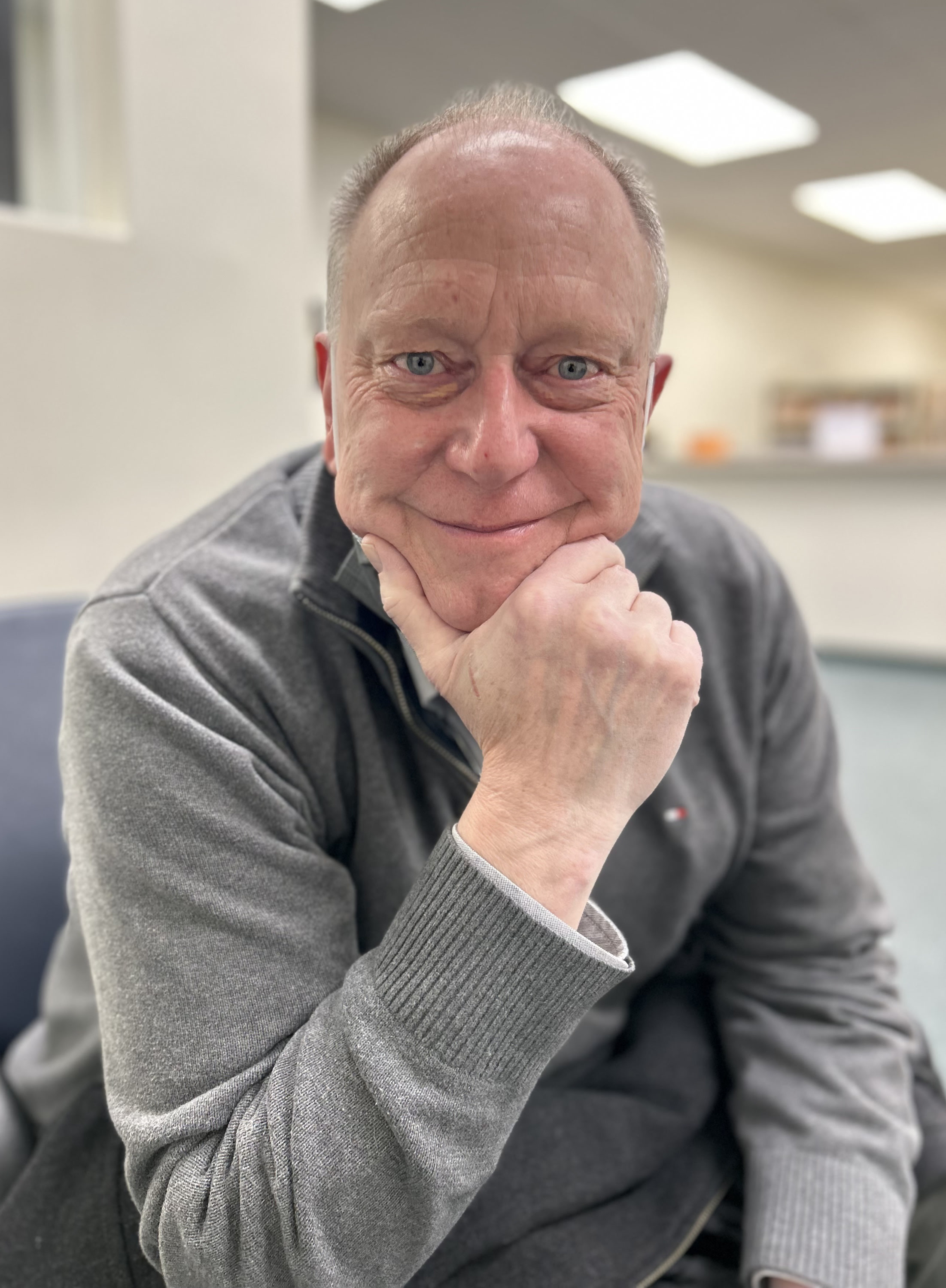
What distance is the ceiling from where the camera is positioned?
381 cm

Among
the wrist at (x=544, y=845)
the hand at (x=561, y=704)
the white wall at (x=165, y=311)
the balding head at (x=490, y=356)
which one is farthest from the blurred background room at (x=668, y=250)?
the wrist at (x=544, y=845)

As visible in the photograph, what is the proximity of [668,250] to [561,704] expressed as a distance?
0.30 metres

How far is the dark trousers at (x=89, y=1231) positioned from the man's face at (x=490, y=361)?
21.1 inches

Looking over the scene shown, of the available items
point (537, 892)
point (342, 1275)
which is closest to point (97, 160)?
→ point (537, 892)

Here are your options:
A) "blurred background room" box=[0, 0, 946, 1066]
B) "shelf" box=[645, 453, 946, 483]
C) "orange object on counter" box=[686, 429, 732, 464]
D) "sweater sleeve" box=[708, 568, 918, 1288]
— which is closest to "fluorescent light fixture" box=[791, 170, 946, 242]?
"blurred background room" box=[0, 0, 946, 1066]

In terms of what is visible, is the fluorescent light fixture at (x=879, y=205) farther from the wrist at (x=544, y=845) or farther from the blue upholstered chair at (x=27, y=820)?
the wrist at (x=544, y=845)

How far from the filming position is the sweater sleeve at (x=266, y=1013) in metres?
0.56

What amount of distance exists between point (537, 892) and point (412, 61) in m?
4.69

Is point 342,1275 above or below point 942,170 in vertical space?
below

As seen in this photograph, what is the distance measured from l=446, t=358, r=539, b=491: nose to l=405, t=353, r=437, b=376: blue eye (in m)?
0.03

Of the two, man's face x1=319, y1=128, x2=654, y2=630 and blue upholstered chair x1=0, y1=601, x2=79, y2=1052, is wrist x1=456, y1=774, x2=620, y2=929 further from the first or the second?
blue upholstered chair x1=0, y1=601, x2=79, y2=1052

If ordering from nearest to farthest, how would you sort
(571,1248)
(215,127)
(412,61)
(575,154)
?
(575,154) < (571,1248) < (215,127) < (412,61)

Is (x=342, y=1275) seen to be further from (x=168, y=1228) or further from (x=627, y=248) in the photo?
(x=627, y=248)

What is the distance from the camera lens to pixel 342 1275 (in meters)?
0.57
